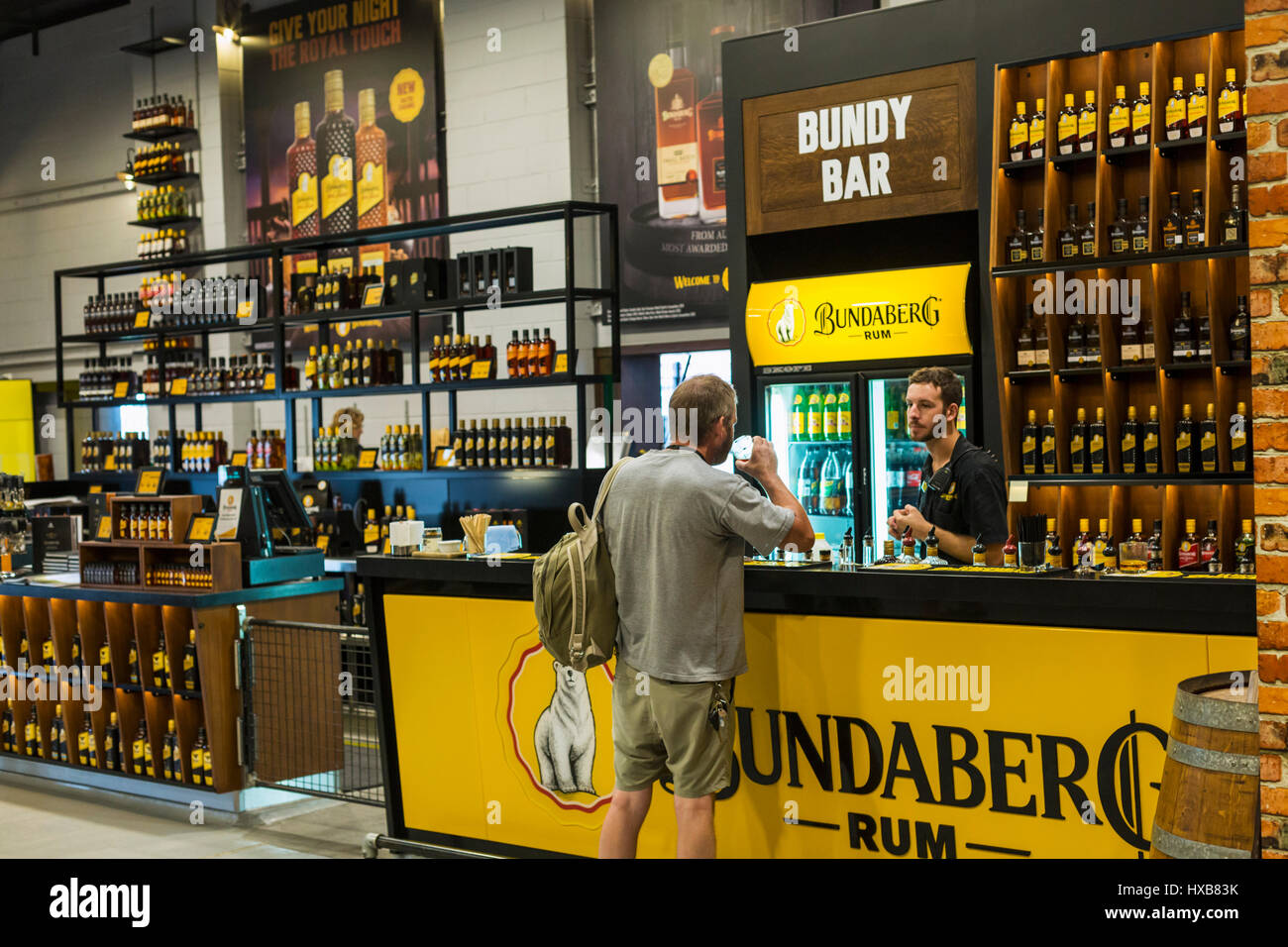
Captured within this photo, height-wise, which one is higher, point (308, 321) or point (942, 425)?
point (308, 321)

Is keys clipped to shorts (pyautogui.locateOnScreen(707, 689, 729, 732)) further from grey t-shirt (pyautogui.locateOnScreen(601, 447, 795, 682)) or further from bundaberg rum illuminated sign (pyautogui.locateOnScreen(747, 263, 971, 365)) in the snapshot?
bundaberg rum illuminated sign (pyautogui.locateOnScreen(747, 263, 971, 365))

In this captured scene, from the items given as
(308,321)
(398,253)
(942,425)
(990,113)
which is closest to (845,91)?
(990,113)

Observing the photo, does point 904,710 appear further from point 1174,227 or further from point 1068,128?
point 1068,128

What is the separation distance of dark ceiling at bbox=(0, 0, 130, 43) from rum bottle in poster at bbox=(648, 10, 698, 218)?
21.8 feet

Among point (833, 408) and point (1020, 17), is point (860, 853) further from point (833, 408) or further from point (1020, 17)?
point (1020, 17)

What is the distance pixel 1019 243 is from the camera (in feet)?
19.0

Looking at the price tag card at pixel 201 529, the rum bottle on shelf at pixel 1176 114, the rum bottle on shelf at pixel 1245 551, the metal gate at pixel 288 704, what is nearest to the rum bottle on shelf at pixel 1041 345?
the rum bottle on shelf at pixel 1176 114

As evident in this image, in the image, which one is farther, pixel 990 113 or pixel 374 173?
pixel 374 173

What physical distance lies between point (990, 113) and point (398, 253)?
5.55 meters

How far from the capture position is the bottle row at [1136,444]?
17.5 ft

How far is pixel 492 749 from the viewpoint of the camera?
175 inches

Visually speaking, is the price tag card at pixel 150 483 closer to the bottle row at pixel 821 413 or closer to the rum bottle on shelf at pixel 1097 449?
the bottle row at pixel 821 413

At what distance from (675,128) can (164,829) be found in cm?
539
